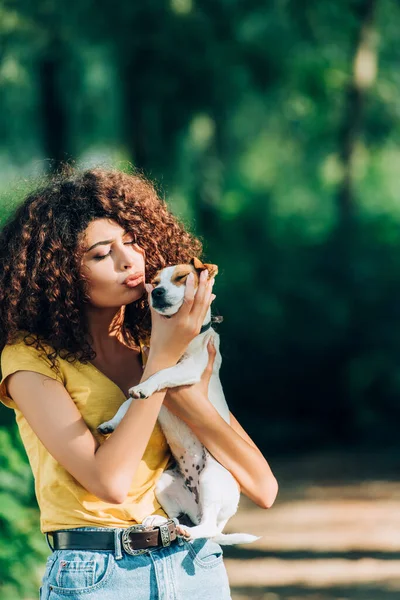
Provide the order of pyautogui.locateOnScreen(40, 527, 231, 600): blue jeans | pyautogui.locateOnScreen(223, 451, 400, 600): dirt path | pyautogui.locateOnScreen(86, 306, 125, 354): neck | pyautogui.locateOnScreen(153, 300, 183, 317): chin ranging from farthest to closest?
pyautogui.locateOnScreen(223, 451, 400, 600): dirt path → pyautogui.locateOnScreen(86, 306, 125, 354): neck → pyautogui.locateOnScreen(153, 300, 183, 317): chin → pyautogui.locateOnScreen(40, 527, 231, 600): blue jeans

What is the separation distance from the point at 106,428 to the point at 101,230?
455 mm

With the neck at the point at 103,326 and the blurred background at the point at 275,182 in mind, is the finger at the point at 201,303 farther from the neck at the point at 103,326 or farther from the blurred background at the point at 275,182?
the blurred background at the point at 275,182

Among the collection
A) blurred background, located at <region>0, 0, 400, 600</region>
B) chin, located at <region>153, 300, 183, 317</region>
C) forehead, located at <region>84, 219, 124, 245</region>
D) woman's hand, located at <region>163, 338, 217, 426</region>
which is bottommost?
woman's hand, located at <region>163, 338, 217, 426</region>

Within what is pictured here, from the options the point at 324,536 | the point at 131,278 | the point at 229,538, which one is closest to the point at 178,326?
the point at 131,278

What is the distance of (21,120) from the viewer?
12016 millimetres

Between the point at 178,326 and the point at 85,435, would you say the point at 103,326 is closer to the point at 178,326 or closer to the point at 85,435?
the point at 178,326

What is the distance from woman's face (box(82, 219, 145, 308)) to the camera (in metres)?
2.24

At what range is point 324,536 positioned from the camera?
657cm

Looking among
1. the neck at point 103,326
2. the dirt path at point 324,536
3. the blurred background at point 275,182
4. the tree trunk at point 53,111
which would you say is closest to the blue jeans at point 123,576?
the neck at point 103,326

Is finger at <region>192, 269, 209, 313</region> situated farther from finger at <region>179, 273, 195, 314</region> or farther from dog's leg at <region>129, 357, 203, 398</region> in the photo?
dog's leg at <region>129, 357, 203, 398</region>

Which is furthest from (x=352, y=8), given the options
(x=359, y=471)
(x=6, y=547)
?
(x=6, y=547)

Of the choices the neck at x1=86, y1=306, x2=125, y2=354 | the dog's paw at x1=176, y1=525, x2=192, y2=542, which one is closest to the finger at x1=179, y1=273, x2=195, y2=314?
the neck at x1=86, y1=306, x2=125, y2=354

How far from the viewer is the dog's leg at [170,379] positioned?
2.07 metres

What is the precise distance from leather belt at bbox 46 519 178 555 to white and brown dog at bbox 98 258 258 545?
0.03m
